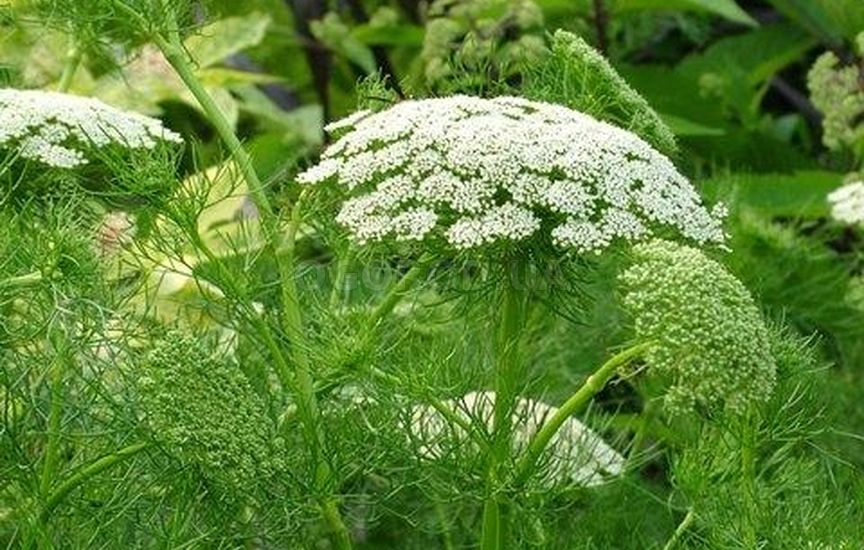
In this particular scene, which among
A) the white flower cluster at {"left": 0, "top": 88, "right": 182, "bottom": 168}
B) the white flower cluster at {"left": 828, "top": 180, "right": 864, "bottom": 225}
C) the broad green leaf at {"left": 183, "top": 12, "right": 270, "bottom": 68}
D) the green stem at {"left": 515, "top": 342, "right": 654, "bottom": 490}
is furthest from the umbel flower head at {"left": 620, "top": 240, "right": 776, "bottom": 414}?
the broad green leaf at {"left": 183, "top": 12, "right": 270, "bottom": 68}

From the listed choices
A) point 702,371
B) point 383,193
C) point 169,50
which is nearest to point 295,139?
point 169,50

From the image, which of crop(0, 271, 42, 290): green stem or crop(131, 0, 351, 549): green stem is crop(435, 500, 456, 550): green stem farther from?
crop(0, 271, 42, 290): green stem

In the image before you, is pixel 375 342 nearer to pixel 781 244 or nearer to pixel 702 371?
pixel 702 371

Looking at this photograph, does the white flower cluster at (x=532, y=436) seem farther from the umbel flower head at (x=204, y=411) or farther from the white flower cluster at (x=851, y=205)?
the white flower cluster at (x=851, y=205)

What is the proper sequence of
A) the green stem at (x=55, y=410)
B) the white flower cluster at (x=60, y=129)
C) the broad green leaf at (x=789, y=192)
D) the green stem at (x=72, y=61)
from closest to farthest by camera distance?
the green stem at (x=55, y=410) < the white flower cluster at (x=60, y=129) < the green stem at (x=72, y=61) < the broad green leaf at (x=789, y=192)

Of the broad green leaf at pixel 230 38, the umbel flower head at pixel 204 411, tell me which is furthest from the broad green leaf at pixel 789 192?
the umbel flower head at pixel 204 411

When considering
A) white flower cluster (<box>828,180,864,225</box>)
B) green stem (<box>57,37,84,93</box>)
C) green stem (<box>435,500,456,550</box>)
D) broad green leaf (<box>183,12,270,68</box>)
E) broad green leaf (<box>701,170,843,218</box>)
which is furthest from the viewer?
broad green leaf (<box>183,12,270,68</box>)
